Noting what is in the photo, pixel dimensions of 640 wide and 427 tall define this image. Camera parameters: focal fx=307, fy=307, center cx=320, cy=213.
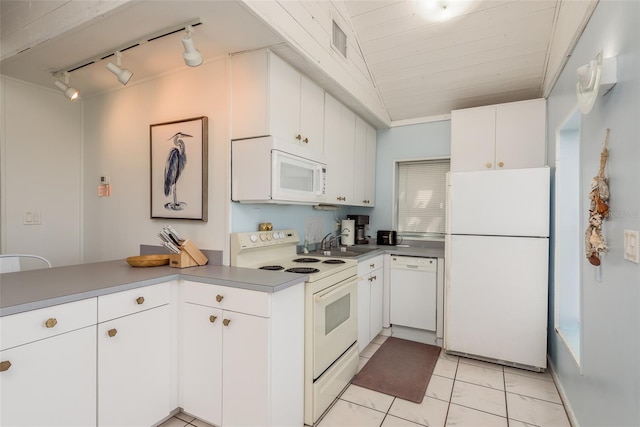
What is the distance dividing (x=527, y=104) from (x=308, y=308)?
2.83 m

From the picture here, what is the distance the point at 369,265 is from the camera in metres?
2.90

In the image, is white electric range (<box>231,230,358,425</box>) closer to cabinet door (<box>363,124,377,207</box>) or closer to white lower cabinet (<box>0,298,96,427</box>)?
white lower cabinet (<box>0,298,96,427</box>)

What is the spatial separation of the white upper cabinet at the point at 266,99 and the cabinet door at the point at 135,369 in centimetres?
129

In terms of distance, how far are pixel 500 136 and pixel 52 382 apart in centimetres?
377

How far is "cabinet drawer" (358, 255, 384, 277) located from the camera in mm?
2724

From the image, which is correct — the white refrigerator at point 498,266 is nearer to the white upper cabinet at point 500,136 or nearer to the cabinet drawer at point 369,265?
the white upper cabinet at point 500,136

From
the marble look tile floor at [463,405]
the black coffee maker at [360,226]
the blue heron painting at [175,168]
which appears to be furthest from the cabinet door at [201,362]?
the black coffee maker at [360,226]

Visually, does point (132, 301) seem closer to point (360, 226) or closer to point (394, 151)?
point (360, 226)

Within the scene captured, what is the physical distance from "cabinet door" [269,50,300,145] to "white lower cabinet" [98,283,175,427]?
1271 mm

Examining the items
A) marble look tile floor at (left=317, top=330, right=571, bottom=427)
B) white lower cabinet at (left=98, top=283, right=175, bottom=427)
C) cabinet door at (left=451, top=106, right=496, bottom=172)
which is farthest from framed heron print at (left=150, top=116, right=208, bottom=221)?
cabinet door at (left=451, top=106, right=496, bottom=172)

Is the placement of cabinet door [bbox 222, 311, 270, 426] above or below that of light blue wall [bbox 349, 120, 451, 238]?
below

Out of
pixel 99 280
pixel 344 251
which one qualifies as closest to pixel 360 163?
pixel 344 251

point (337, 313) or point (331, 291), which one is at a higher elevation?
point (331, 291)

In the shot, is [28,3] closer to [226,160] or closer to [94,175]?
[94,175]
